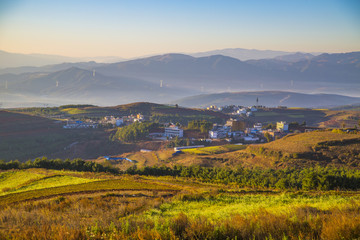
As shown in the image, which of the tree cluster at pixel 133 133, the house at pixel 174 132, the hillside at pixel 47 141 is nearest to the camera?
the hillside at pixel 47 141

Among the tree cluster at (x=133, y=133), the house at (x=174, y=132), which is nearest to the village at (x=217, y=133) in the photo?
the house at (x=174, y=132)

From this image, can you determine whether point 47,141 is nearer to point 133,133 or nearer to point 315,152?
point 133,133

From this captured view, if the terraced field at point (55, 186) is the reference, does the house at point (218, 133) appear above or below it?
below

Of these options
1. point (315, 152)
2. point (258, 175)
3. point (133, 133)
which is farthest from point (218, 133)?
point (258, 175)

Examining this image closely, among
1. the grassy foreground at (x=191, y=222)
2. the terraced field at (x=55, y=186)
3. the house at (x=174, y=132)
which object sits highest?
the grassy foreground at (x=191, y=222)

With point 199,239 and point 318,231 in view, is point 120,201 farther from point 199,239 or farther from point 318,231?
point 318,231

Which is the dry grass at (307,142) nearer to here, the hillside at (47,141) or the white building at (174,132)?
the white building at (174,132)

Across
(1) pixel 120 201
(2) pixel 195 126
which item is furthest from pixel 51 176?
(2) pixel 195 126

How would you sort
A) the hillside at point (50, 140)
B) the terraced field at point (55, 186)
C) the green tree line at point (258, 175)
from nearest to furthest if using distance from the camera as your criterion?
the terraced field at point (55, 186), the green tree line at point (258, 175), the hillside at point (50, 140)

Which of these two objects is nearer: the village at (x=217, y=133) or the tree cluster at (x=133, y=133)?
the village at (x=217, y=133)

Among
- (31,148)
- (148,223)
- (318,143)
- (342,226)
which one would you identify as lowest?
(31,148)

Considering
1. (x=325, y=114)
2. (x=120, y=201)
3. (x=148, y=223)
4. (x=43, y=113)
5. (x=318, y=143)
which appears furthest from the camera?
(x=325, y=114)

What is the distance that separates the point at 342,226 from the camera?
6094 mm

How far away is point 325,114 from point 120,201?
471 feet
